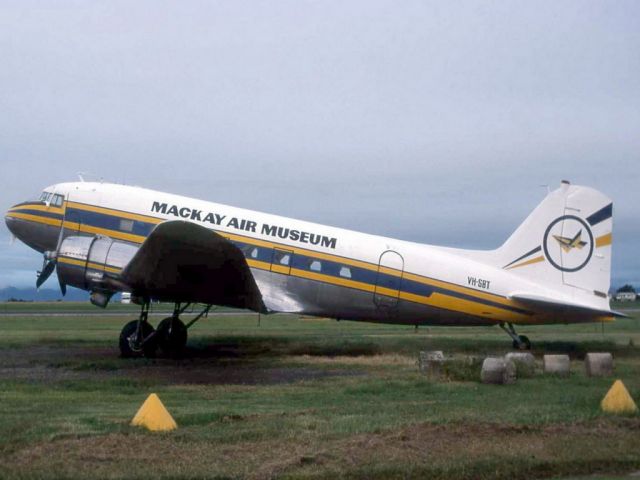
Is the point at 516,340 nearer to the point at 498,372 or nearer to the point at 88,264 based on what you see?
the point at 498,372

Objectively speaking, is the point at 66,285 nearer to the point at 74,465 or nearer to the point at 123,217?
the point at 123,217

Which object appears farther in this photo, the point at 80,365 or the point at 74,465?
the point at 80,365

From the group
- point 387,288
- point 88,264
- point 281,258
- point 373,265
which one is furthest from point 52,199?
point 387,288

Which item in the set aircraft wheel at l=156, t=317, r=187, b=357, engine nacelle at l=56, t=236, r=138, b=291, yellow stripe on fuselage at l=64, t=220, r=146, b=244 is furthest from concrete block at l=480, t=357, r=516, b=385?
yellow stripe on fuselage at l=64, t=220, r=146, b=244

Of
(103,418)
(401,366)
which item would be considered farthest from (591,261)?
(103,418)

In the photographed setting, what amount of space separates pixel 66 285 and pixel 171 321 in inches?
100

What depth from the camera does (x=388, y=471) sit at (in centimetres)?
678

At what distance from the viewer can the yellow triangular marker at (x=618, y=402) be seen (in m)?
9.23

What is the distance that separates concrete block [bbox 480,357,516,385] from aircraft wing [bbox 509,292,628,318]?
4.75 metres

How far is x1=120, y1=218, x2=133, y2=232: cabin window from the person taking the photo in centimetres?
1728

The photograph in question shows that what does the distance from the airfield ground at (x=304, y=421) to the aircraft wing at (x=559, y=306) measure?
103 cm

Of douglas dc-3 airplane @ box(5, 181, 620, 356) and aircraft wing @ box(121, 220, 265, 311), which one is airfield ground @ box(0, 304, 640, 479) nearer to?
douglas dc-3 airplane @ box(5, 181, 620, 356)

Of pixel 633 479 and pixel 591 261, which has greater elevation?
pixel 591 261

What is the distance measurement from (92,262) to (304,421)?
27.5 feet
